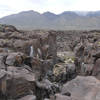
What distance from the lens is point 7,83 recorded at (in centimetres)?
1404

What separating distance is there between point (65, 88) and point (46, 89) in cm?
366

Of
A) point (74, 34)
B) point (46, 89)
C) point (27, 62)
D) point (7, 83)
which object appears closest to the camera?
point (7, 83)

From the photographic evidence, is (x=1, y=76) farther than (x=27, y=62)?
No

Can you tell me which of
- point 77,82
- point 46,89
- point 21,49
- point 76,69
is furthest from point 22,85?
point 21,49

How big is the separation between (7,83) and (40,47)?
26741mm

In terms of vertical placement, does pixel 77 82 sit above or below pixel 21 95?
above

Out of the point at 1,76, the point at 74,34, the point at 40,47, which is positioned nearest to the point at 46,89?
the point at 1,76

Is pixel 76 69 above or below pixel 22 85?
below

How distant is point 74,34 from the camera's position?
103125mm

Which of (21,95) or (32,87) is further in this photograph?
(32,87)

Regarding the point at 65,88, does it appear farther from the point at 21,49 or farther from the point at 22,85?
the point at 21,49

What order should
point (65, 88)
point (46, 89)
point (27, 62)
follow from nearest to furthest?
point (65, 88) → point (46, 89) → point (27, 62)

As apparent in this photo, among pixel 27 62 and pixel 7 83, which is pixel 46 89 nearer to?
pixel 7 83

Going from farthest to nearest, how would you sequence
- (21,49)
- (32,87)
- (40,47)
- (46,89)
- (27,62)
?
(40,47)
(21,49)
(27,62)
(46,89)
(32,87)
